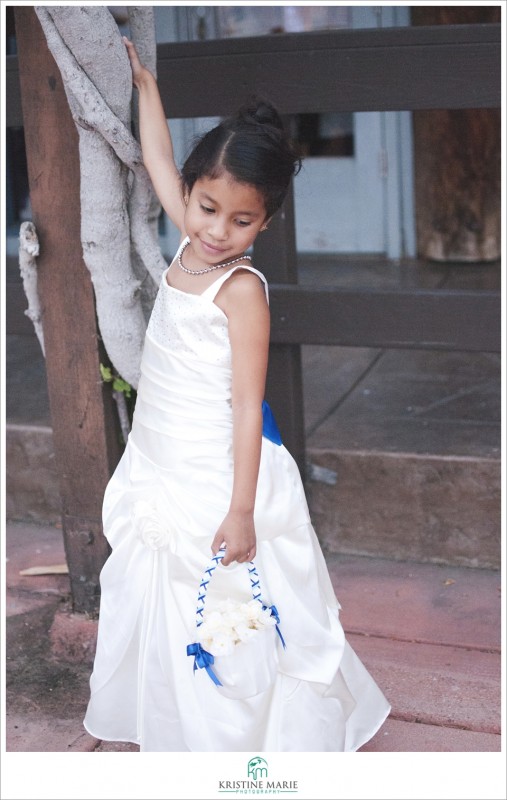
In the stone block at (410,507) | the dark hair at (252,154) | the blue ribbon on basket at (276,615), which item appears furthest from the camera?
the stone block at (410,507)

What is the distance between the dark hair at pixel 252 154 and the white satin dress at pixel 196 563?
195 mm

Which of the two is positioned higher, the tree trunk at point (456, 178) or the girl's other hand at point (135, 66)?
the girl's other hand at point (135, 66)

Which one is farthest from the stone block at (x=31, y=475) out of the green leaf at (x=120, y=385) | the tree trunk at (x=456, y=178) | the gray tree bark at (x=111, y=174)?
the tree trunk at (x=456, y=178)

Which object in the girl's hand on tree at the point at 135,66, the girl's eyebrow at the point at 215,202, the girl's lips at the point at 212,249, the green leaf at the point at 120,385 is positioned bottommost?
the green leaf at the point at 120,385

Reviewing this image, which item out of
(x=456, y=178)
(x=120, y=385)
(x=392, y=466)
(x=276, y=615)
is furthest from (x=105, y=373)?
(x=456, y=178)

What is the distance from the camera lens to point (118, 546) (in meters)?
2.32

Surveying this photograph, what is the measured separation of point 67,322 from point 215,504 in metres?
0.89

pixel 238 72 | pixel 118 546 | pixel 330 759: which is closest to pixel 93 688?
pixel 118 546

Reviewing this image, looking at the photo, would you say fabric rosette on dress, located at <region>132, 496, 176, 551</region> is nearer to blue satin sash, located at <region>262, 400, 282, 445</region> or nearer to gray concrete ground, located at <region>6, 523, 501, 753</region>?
blue satin sash, located at <region>262, 400, 282, 445</region>

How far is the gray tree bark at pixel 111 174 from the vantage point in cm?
235

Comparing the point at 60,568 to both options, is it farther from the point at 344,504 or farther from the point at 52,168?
the point at 52,168

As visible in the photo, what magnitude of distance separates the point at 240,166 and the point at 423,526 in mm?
1721

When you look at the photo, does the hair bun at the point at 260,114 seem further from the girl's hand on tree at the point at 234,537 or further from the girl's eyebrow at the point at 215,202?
the girl's hand on tree at the point at 234,537

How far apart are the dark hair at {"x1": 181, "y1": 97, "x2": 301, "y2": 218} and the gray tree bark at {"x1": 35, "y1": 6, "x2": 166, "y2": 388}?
0.40 m
